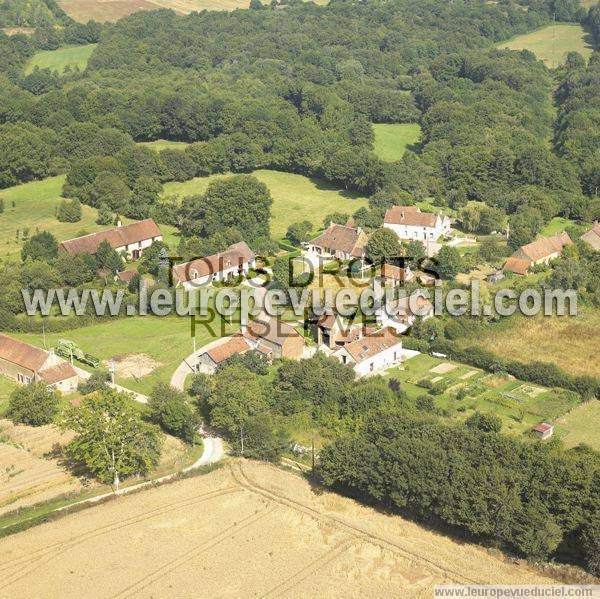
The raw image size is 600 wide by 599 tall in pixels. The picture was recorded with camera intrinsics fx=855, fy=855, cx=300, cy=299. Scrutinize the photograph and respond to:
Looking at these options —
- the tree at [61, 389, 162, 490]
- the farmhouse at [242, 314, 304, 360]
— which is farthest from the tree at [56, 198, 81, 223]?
the tree at [61, 389, 162, 490]

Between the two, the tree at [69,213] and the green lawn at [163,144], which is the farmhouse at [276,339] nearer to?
the tree at [69,213]

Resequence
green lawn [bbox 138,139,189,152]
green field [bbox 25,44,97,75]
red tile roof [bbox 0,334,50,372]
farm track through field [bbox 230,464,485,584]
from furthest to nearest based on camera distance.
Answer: green field [bbox 25,44,97,75] → green lawn [bbox 138,139,189,152] → red tile roof [bbox 0,334,50,372] → farm track through field [bbox 230,464,485,584]

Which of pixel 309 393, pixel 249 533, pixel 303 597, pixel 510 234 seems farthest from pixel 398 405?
pixel 510 234

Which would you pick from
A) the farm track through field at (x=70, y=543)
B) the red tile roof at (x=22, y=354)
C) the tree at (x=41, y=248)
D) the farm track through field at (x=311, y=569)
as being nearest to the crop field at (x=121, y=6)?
the tree at (x=41, y=248)

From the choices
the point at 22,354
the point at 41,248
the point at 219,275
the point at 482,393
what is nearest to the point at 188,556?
the point at 482,393

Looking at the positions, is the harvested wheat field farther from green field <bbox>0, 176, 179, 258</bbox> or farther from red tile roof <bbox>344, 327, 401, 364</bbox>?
green field <bbox>0, 176, 179, 258</bbox>

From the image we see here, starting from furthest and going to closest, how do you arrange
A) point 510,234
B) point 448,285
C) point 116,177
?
point 116,177, point 510,234, point 448,285

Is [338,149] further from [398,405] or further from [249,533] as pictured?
[249,533]
